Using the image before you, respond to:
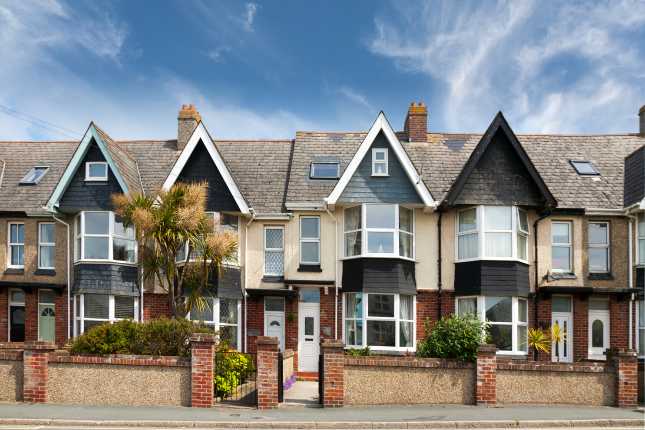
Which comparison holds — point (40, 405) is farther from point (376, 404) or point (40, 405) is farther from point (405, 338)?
point (405, 338)

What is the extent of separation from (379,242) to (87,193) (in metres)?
10.1

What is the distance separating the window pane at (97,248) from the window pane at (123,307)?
153 cm

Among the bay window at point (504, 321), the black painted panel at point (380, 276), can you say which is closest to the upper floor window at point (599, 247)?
the bay window at point (504, 321)

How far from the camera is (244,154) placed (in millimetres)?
26000

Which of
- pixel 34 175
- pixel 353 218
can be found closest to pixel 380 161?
pixel 353 218

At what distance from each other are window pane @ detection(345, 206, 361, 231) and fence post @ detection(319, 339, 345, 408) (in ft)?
Answer: 25.1

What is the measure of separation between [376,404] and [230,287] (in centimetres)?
807

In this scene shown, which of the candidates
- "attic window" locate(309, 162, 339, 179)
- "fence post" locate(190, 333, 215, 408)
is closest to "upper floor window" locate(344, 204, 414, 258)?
"attic window" locate(309, 162, 339, 179)


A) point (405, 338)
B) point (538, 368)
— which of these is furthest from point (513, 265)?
point (538, 368)

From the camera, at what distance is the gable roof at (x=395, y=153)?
22.1m

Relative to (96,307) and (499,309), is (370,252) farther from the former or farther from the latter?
(96,307)

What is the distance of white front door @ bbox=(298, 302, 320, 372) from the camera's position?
23.0 m

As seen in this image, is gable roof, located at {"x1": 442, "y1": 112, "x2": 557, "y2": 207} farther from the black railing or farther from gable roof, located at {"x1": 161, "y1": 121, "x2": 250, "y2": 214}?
the black railing

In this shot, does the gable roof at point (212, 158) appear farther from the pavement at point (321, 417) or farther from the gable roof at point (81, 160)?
the pavement at point (321, 417)
